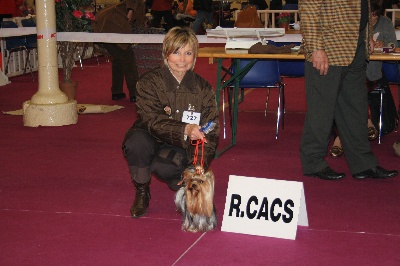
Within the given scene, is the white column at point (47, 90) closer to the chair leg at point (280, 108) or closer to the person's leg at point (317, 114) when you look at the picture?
the chair leg at point (280, 108)

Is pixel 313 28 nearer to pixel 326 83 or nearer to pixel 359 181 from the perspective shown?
pixel 326 83

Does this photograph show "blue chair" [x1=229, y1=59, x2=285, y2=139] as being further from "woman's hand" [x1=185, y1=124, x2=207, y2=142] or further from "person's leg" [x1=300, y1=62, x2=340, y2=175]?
"woman's hand" [x1=185, y1=124, x2=207, y2=142]

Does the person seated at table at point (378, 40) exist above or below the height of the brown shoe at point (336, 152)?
above

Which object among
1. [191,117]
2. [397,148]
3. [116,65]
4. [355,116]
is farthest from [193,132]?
[116,65]

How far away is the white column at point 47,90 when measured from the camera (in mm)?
7129

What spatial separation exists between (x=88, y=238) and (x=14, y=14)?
11.6 meters

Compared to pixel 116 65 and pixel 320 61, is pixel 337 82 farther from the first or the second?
pixel 116 65

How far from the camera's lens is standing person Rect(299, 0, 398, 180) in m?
4.84

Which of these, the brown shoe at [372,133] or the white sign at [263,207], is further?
the brown shoe at [372,133]

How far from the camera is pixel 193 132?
3.86m

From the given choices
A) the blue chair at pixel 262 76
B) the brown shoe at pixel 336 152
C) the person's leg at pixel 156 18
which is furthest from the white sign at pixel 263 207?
the person's leg at pixel 156 18

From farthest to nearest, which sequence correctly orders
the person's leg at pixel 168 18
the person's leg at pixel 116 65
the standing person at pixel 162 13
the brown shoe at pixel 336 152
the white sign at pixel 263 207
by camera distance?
the person's leg at pixel 168 18, the standing person at pixel 162 13, the person's leg at pixel 116 65, the brown shoe at pixel 336 152, the white sign at pixel 263 207

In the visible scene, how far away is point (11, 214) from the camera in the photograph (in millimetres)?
4250

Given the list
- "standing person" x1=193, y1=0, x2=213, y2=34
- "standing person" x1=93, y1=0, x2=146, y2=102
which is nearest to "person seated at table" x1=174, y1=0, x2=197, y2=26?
"standing person" x1=193, y1=0, x2=213, y2=34
